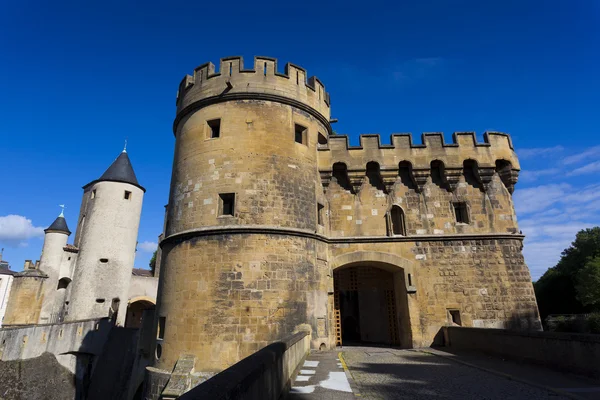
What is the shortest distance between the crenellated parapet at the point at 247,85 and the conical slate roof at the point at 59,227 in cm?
1763

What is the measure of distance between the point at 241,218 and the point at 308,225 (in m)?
2.22

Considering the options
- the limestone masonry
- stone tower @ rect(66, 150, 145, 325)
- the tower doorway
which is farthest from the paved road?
stone tower @ rect(66, 150, 145, 325)

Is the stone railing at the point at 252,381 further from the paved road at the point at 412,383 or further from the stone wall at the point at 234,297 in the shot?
the stone wall at the point at 234,297

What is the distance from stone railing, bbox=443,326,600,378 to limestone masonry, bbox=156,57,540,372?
6.99 ft

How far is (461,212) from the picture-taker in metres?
13.1

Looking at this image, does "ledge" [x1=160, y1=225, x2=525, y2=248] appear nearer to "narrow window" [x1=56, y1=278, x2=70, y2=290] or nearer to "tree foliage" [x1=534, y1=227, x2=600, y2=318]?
"narrow window" [x1=56, y1=278, x2=70, y2=290]

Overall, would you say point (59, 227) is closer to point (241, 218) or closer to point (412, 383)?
point (241, 218)

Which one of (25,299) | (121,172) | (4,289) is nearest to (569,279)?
(121,172)

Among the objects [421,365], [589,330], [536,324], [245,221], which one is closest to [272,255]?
[245,221]

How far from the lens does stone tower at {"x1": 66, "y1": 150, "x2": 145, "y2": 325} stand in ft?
72.7

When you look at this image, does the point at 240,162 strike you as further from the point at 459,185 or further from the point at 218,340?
the point at 459,185

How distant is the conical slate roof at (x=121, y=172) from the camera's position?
81.1 feet

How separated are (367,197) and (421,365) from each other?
6682mm

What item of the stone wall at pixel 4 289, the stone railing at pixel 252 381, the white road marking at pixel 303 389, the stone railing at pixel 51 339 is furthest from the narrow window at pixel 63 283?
the white road marking at pixel 303 389
